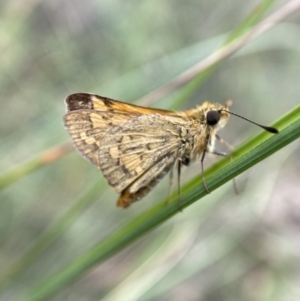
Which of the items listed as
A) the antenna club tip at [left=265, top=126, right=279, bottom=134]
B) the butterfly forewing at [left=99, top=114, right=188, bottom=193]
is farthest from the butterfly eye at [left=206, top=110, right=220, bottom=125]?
the antenna club tip at [left=265, top=126, right=279, bottom=134]

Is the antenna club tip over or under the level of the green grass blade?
over

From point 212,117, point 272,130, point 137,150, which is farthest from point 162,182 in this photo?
point 272,130

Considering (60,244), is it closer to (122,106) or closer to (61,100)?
(61,100)

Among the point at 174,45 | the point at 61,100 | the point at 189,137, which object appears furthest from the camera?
the point at 174,45

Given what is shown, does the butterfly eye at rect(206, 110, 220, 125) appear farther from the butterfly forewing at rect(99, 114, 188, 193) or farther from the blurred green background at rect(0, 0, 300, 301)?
the blurred green background at rect(0, 0, 300, 301)

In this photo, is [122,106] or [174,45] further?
[174,45]

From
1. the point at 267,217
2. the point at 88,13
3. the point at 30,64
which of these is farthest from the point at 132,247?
the point at 88,13
